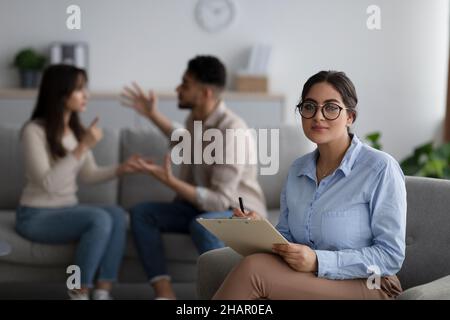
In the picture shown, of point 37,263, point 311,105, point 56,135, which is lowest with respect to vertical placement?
point 37,263

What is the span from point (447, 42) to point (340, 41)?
764mm

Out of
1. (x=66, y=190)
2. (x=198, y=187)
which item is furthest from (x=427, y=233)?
(x=66, y=190)

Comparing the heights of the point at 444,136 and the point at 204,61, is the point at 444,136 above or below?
below

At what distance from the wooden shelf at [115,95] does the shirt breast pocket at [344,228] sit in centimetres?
362

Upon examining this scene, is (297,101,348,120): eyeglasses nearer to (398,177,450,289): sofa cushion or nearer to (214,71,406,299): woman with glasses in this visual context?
(214,71,406,299): woman with glasses

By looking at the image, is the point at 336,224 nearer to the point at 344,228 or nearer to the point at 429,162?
the point at 344,228

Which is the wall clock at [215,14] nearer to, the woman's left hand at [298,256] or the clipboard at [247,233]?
the clipboard at [247,233]

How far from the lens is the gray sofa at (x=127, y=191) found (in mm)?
3609

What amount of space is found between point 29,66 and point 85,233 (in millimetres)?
2592

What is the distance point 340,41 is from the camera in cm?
614

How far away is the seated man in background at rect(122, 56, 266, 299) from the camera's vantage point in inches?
139
